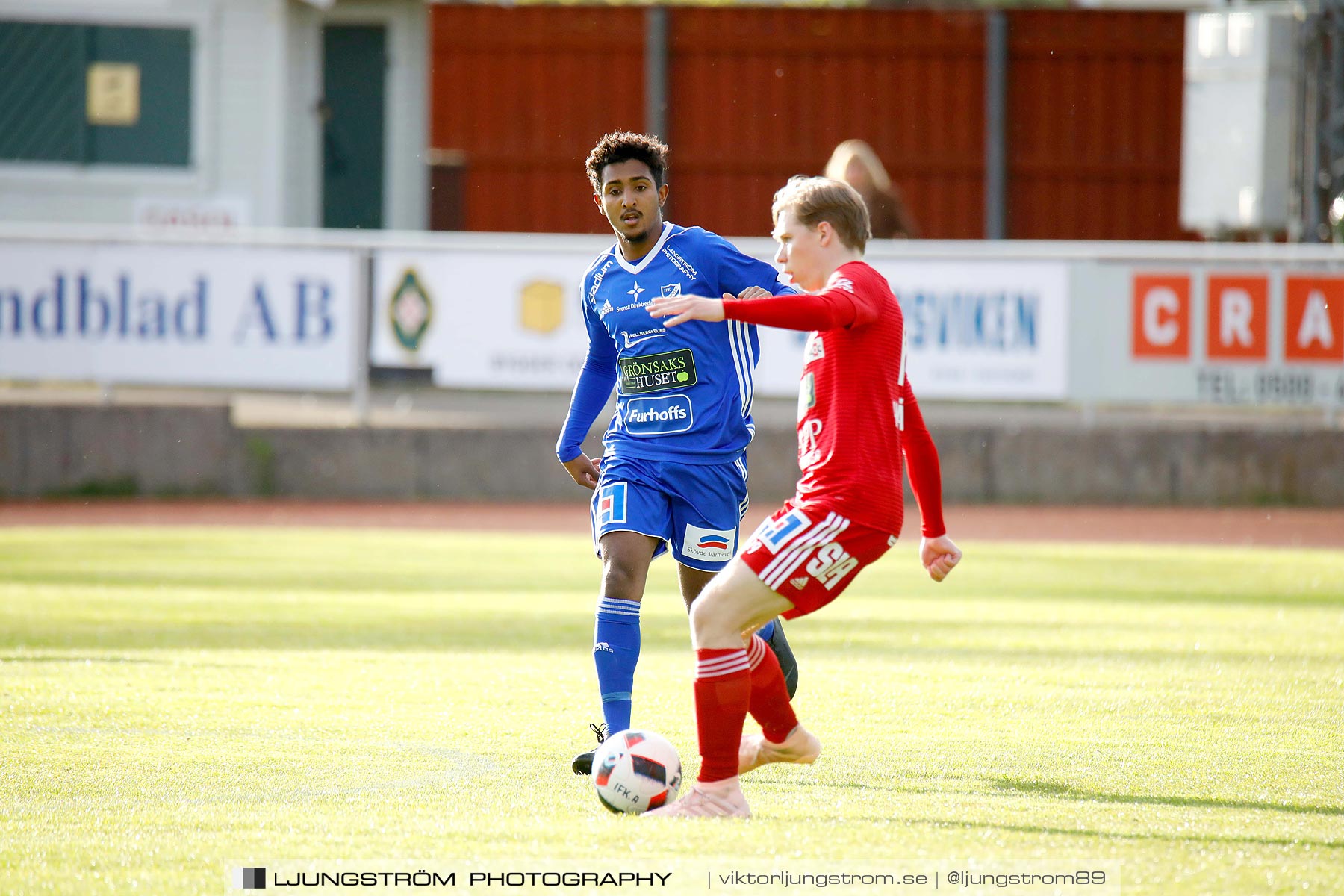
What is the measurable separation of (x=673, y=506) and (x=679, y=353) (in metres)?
0.49

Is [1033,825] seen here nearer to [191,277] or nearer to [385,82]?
[191,277]

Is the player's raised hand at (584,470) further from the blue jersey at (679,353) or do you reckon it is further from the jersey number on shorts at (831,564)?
the jersey number on shorts at (831,564)

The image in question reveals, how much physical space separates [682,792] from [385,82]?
1894 centimetres

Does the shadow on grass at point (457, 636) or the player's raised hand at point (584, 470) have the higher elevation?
the player's raised hand at point (584, 470)

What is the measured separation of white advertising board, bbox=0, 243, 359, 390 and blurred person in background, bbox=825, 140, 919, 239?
4.36 metres

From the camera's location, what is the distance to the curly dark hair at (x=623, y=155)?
579 cm

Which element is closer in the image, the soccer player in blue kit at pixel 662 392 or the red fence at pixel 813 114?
the soccer player in blue kit at pixel 662 392

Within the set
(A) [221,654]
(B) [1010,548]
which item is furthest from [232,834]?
(B) [1010,548]

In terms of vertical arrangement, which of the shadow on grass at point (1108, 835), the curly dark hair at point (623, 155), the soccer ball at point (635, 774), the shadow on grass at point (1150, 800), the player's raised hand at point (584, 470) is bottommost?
the shadow on grass at point (1150, 800)

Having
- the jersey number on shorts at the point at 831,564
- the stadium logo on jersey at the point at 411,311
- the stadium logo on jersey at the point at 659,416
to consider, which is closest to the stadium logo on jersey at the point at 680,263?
the stadium logo on jersey at the point at 659,416

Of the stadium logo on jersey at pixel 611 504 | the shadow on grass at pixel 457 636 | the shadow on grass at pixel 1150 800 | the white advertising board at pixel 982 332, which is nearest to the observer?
the shadow on grass at pixel 1150 800

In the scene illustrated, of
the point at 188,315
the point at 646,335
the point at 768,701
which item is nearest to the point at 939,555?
the point at 768,701

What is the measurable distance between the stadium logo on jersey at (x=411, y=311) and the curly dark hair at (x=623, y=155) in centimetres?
940

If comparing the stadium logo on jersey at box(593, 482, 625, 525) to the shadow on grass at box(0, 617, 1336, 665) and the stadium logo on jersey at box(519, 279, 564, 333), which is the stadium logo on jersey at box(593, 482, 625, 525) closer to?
the shadow on grass at box(0, 617, 1336, 665)
